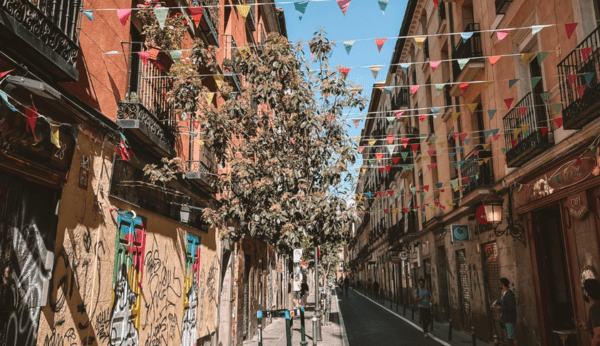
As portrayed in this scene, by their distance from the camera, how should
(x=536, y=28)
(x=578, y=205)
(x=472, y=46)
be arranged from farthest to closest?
1. (x=472, y=46)
2. (x=578, y=205)
3. (x=536, y=28)

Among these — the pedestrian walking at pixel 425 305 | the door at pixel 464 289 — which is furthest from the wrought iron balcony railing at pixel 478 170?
the pedestrian walking at pixel 425 305

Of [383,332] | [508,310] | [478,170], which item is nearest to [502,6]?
[478,170]

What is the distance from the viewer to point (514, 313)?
35.3 feet

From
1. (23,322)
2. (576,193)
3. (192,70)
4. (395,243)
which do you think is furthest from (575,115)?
(395,243)

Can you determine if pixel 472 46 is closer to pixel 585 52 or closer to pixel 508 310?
pixel 585 52

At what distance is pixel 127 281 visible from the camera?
7.08 meters

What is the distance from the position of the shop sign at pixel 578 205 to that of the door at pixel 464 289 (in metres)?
7.13

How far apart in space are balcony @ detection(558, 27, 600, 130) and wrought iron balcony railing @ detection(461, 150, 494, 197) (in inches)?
189

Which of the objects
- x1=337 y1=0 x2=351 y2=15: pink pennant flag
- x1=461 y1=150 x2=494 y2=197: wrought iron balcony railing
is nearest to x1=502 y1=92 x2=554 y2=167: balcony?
x1=461 y1=150 x2=494 y2=197: wrought iron balcony railing

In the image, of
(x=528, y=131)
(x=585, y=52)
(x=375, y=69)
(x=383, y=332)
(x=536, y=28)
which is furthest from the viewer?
(x=383, y=332)

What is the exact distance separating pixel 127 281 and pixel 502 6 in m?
11.5

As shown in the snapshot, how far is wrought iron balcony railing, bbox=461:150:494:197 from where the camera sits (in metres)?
14.0

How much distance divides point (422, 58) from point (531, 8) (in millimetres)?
11525

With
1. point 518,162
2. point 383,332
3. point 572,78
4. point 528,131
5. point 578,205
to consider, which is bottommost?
point 383,332
